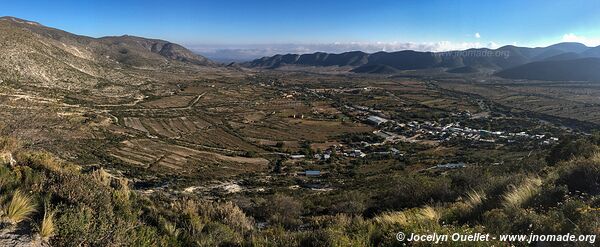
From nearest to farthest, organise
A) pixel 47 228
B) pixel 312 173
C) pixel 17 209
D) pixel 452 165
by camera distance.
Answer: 1. pixel 47 228
2. pixel 17 209
3. pixel 312 173
4. pixel 452 165

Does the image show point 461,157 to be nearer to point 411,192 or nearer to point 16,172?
point 411,192

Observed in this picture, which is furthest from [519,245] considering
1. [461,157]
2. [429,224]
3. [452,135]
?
[452,135]

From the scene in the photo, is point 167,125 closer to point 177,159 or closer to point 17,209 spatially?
point 177,159

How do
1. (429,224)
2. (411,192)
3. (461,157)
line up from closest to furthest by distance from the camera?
(429,224), (411,192), (461,157)

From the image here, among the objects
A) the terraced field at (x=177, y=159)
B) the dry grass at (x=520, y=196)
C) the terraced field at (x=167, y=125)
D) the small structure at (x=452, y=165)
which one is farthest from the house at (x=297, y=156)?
the dry grass at (x=520, y=196)

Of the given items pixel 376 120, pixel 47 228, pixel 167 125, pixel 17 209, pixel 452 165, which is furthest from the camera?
pixel 376 120

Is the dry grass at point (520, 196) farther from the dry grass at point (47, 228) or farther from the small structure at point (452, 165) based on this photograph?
the small structure at point (452, 165)

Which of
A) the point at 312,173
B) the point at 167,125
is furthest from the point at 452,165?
the point at 167,125

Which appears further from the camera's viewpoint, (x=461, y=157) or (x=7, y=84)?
(x=7, y=84)

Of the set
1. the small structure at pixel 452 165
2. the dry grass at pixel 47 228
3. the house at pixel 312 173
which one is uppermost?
the dry grass at pixel 47 228
